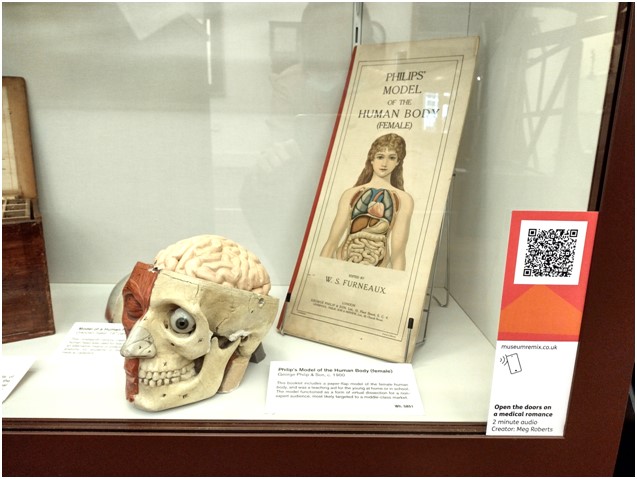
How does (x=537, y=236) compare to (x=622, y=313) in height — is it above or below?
above

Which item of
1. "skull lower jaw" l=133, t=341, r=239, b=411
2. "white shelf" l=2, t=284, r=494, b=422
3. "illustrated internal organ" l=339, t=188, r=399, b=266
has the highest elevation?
"illustrated internal organ" l=339, t=188, r=399, b=266

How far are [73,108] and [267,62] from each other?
57 cm

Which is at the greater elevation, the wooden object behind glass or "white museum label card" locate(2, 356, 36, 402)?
the wooden object behind glass

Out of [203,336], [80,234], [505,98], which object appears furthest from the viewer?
[80,234]

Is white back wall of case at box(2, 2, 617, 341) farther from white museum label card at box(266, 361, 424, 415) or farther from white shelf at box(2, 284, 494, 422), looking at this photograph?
white museum label card at box(266, 361, 424, 415)

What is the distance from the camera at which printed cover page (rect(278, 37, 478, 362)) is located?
3.85 ft

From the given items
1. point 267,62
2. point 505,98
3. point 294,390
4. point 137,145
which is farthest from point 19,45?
point 505,98

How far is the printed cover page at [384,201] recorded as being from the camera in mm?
1174

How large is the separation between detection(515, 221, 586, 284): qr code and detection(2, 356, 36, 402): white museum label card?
104cm

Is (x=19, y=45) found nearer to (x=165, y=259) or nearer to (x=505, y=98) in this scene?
(x=165, y=259)

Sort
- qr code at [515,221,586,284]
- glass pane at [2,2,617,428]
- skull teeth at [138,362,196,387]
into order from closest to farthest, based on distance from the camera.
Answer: qr code at [515,221,586,284] < skull teeth at [138,362,196,387] < glass pane at [2,2,617,428]

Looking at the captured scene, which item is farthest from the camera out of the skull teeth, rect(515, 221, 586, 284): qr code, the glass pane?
the glass pane

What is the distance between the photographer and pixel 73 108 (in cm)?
135

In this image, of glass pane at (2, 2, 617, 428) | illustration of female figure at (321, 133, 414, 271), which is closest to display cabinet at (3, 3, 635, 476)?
glass pane at (2, 2, 617, 428)
